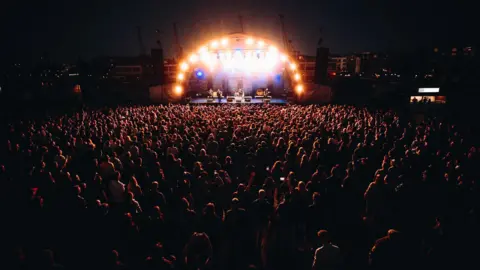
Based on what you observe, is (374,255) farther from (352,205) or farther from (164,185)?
(164,185)

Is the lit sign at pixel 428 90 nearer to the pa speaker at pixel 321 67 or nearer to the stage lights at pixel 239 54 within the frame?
the pa speaker at pixel 321 67

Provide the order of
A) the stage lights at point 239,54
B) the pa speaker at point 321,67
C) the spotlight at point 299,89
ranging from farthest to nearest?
1. the pa speaker at point 321,67
2. the stage lights at point 239,54
3. the spotlight at point 299,89

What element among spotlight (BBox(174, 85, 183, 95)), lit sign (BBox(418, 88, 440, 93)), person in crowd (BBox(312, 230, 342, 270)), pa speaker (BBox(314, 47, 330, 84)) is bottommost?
person in crowd (BBox(312, 230, 342, 270))

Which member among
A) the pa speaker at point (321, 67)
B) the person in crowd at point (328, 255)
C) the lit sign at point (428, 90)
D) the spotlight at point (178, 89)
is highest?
the pa speaker at point (321, 67)

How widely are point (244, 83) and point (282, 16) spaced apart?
432 inches

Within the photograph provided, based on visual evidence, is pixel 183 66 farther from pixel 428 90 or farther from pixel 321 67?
pixel 428 90

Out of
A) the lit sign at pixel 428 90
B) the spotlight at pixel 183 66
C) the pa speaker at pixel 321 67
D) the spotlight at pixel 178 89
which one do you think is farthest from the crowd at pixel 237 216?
the pa speaker at pixel 321 67

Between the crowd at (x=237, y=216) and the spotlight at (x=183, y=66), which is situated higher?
the spotlight at (x=183, y=66)

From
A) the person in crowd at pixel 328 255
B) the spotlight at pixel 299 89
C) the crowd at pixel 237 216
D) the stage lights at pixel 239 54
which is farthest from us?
the stage lights at pixel 239 54

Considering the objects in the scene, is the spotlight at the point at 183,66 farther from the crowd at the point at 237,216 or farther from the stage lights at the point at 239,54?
the crowd at the point at 237,216

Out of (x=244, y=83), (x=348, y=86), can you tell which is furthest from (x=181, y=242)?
(x=244, y=83)

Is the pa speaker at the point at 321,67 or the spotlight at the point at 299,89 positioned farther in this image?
the pa speaker at the point at 321,67

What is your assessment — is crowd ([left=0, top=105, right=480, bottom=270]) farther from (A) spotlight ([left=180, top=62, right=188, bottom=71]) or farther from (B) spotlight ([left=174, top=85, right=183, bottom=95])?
(A) spotlight ([left=180, top=62, right=188, bottom=71])

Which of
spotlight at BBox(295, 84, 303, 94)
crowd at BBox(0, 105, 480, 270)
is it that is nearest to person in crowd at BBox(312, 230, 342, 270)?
crowd at BBox(0, 105, 480, 270)
